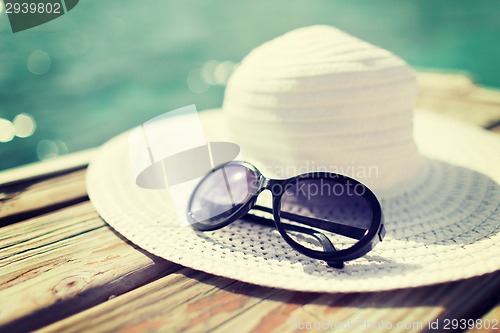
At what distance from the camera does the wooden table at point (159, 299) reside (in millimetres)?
462

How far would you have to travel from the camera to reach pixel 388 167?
70 cm

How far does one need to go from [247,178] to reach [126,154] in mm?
414

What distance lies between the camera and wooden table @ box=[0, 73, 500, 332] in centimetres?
46

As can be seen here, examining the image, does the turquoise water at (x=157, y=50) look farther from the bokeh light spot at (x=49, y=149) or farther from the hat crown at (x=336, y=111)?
the hat crown at (x=336, y=111)

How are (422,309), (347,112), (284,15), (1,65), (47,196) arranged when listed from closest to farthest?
(422,309), (347,112), (47,196), (1,65), (284,15)

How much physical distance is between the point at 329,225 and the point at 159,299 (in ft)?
0.91

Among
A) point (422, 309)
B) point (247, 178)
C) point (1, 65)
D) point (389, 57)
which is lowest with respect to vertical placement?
point (422, 309)

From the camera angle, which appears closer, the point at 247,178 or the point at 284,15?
the point at 247,178

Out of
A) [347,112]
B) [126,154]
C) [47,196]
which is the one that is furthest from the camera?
[126,154]

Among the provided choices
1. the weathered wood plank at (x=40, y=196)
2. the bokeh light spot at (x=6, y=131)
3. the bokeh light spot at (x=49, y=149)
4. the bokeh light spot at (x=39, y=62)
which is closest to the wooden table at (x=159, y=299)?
the weathered wood plank at (x=40, y=196)

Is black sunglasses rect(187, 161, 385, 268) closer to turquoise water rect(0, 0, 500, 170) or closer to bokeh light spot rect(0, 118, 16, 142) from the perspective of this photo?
turquoise water rect(0, 0, 500, 170)

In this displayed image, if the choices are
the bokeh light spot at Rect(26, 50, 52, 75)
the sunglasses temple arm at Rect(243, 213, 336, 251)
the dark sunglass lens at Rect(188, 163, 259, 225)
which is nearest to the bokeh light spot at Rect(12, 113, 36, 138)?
the bokeh light spot at Rect(26, 50, 52, 75)

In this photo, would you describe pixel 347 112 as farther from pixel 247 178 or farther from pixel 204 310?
pixel 204 310

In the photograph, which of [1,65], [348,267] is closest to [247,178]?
[348,267]
